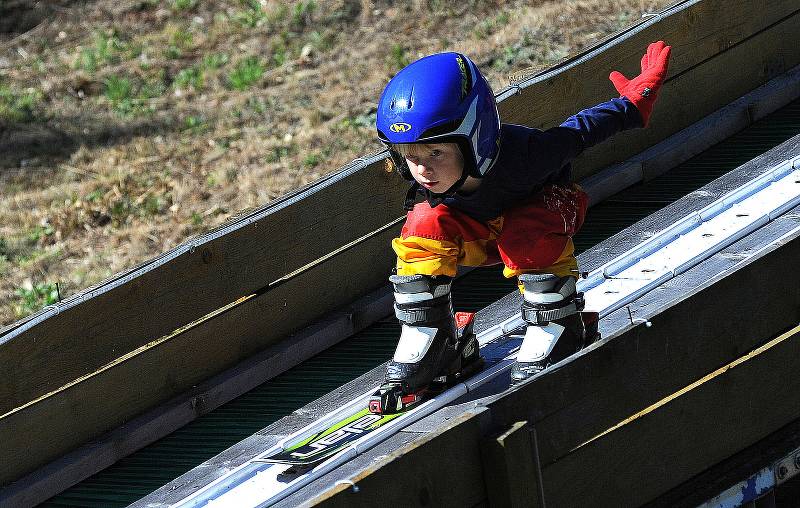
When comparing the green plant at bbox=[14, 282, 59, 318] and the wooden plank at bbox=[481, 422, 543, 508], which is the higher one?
the green plant at bbox=[14, 282, 59, 318]

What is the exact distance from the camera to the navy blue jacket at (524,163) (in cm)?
469

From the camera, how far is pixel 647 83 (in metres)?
4.96

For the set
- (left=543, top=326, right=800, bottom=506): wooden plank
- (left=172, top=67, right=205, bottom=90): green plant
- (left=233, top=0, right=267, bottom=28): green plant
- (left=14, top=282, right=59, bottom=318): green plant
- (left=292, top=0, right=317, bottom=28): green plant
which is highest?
(left=233, top=0, right=267, bottom=28): green plant

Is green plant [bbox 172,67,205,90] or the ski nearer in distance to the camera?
the ski

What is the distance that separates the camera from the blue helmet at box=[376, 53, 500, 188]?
4465 mm

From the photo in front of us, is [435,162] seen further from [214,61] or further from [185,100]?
[214,61]

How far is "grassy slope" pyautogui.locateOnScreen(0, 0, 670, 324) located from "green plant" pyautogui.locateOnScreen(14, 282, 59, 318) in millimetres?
18

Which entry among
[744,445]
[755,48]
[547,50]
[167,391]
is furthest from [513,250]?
[547,50]

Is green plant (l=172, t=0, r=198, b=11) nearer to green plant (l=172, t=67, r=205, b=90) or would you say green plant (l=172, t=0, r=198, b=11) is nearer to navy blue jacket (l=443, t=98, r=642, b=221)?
green plant (l=172, t=67, r=205, b=90)

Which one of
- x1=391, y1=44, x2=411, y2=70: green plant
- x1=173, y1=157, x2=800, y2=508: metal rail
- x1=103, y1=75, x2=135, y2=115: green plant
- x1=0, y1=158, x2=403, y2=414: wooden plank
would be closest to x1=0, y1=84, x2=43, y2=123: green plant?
x1=103, y1=75, x2=135, y2=115: green plant

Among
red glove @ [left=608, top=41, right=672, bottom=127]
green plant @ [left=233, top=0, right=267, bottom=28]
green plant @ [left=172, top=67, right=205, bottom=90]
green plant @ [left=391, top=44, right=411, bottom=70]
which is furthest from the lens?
green plant @ [left=233, top=0, right=267, bottom=28]

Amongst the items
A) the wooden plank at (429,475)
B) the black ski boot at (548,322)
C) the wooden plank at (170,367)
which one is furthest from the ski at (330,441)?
the wooden plank at (170,367)

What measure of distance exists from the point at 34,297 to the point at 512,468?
605 centimetres

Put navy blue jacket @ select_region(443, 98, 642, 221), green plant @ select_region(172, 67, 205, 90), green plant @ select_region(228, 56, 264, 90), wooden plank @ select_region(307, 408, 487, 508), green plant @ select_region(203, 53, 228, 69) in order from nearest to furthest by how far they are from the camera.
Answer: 1. wooden plank @ select_region(307, 408, 487, 508)
2. navy blue jacket @ select_region(443, 98, 642, 221)
3. green plant @ select_region(228, 56, 264, 90)
4. green plant @ select_region(172, 67, 205, 90)
5. green plant @ select_region(203, 53, 228, 69)
